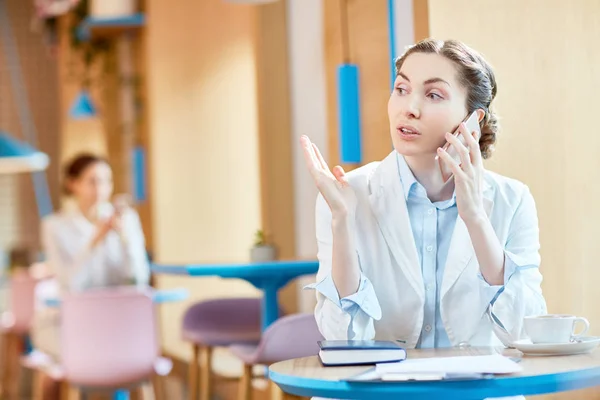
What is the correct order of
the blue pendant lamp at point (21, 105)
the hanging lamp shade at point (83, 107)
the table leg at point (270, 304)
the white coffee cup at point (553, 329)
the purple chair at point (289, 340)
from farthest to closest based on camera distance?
the blue pendant lamp at point (21, 105) → the hanging lamp shade at point (83, 107) → the table leg at point (270, 304) → the purple chair at point (289, 340) → the white coffee cup at point (553, 329)

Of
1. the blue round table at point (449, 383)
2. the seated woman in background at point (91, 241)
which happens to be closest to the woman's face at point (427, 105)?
the blue round table at point (449, 383)

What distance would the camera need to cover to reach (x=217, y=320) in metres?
4.74

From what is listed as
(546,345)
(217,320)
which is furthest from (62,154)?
(546,345)

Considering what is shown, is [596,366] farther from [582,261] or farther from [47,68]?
[47,68]

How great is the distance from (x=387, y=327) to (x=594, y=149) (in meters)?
1.01

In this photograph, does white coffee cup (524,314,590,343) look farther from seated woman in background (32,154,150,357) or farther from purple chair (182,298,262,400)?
seated woman in background (32,154,150,357)

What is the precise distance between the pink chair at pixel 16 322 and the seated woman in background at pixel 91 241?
175 centimetres

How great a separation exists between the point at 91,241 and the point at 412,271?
3084 mm

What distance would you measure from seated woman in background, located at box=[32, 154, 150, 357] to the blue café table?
3.60 feet

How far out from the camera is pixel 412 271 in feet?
7.50

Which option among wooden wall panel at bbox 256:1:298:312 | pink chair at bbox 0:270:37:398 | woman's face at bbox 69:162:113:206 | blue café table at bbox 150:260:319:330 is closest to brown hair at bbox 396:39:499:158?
blue café table at bbox 150:260:319:330

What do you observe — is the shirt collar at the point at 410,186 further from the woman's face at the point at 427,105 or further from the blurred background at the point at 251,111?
the blurred background at the point at 251,111

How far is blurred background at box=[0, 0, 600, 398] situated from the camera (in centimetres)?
290

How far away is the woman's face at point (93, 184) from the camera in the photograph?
18.1 ft
